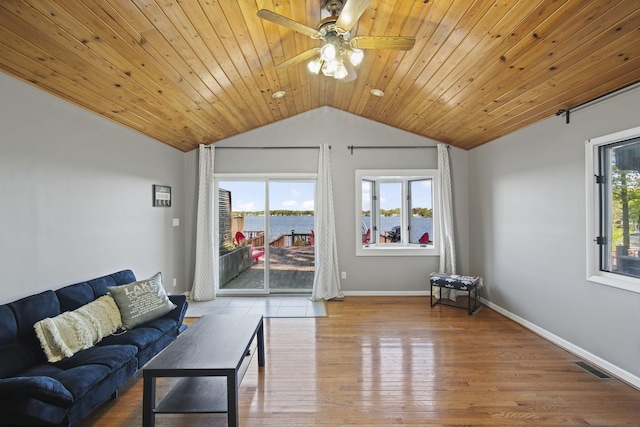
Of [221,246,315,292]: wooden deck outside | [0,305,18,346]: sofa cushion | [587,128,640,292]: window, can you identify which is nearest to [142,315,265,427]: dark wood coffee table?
[0,305,18,346]: sofa cushion

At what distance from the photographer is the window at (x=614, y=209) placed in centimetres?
251

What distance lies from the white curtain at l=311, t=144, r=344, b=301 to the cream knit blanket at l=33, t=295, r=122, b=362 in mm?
2865

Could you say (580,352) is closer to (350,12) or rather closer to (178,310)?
(350,12)

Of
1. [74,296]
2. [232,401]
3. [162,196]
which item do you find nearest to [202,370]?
[232,401]

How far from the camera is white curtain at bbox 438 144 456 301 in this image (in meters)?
4.75

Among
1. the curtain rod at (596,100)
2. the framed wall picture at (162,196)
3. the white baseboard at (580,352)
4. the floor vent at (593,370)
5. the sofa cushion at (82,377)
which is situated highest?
the curtain rod at (596,100)

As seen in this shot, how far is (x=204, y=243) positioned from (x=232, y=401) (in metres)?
3.35

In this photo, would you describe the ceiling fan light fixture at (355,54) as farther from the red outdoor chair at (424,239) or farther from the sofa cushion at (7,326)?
the red outdoor chair at (424,239)

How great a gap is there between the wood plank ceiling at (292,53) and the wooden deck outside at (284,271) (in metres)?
2.57

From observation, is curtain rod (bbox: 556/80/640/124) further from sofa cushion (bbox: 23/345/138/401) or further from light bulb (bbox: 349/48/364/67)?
sofa cushion (bbox: 23/345/138/401)

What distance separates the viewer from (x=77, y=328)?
222 cm

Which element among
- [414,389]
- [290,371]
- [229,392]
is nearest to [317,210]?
[290,371]

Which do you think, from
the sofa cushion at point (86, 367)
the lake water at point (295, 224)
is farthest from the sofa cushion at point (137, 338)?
the lake water at point (295, 224)

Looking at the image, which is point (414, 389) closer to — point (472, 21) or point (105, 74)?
point (472, 21)
